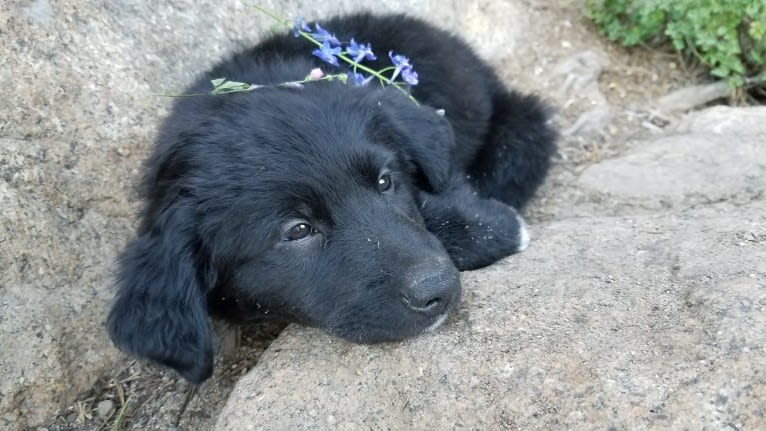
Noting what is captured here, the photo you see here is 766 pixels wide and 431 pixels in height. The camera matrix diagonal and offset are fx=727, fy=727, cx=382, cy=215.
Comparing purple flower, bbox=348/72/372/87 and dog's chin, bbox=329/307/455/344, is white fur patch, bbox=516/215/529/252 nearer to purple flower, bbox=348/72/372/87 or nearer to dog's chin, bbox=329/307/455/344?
dog's chin, bbox=329/307/455/344

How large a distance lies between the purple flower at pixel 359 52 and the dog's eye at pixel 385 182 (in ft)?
1.99

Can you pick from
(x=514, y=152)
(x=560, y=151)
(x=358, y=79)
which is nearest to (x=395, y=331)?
(x=358, y=79)

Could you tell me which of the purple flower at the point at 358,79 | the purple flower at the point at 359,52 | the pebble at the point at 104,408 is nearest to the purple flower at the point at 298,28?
the purple flower at the point at 359,52

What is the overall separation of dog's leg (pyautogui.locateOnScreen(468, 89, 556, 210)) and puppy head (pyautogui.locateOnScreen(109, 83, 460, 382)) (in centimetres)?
129

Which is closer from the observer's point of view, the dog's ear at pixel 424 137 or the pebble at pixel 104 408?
the dog's ear at pixel 424 137

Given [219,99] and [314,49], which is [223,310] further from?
[314,49]

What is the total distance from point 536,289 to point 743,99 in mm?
2978

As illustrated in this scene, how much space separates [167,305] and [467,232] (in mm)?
1214

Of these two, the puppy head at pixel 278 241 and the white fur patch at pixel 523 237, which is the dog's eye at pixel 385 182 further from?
the white fur patch at pixel 523 237

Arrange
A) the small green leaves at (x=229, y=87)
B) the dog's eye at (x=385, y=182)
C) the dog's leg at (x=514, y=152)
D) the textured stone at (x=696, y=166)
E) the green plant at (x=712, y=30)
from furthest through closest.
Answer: the green plant at (x=712, y=30) < the dog's leg at (x=514, y=152) < the textured stone at (x=696, y=166) < the small green leaves at (x=229, y=87) < the dog's eye at (x=385, y=182)

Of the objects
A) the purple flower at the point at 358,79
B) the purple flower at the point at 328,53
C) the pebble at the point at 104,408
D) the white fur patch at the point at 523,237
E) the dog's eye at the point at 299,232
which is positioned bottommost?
the pebble at the point at 104,408

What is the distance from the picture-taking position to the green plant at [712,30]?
4.32m

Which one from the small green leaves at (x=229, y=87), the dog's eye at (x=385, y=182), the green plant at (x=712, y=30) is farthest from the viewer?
the green plant at (x=712, y=30)

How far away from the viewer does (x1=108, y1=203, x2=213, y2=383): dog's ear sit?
2377mm
